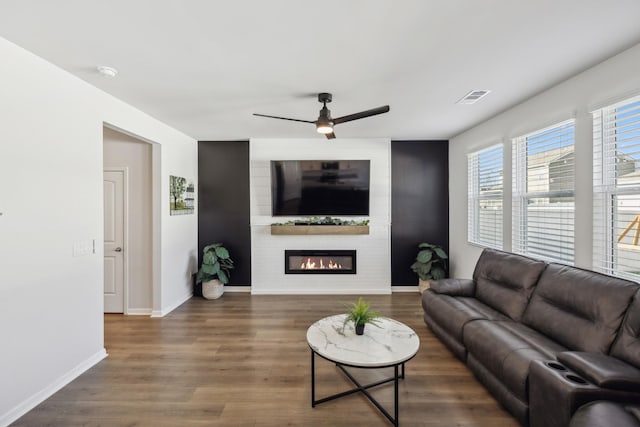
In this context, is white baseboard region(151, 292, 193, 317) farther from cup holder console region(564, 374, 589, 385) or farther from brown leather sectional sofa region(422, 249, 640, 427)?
cup holder console region(564, 374, 589, 385)

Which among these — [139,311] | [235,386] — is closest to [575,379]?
[235,386]

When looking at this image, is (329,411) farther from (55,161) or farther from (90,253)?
(55,161)

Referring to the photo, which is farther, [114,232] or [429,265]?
[429,265]

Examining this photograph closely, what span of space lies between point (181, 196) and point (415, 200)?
13.2 feet

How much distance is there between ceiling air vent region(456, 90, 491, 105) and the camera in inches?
118

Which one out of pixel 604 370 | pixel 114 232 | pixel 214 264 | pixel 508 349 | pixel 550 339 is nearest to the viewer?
pixel 604 370

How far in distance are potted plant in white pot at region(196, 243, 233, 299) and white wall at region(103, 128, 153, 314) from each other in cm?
80

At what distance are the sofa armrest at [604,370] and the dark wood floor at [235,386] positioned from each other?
2.23 feet

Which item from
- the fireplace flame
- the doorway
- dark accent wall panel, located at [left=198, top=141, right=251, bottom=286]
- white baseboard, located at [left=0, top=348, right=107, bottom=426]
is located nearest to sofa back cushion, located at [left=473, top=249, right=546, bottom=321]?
the fireplace flame

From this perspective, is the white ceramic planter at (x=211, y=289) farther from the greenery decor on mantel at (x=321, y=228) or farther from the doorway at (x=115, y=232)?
the greenery decor on mantel at (x=321, y=228)

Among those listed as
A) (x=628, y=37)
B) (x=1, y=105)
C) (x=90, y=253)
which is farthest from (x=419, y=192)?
(x=1, y=105)

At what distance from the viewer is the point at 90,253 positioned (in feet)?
9.08

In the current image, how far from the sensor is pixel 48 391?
2334 mm

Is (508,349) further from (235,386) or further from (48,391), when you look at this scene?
(48,391)
